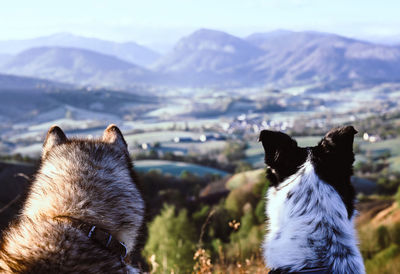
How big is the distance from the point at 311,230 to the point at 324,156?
1.56ft

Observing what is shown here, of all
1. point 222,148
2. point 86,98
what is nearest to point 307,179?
point 222,148

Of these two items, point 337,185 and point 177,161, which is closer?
point 337,185

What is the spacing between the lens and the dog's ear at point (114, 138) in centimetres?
217

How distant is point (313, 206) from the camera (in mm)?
2152

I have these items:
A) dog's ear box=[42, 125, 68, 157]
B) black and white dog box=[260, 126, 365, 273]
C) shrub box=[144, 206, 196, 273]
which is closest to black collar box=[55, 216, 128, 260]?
dog's ear box=[42, 125, 68, 157]

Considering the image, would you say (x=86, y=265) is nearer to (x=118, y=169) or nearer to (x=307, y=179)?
(x=118, y=169)

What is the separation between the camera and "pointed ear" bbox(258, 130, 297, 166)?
7.04 feet

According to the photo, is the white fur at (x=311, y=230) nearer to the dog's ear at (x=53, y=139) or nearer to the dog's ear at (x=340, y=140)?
the dog's ear at (x=340, y=140)

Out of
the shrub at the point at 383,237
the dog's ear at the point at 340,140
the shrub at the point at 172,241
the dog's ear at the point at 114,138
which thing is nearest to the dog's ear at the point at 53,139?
the dog's ear at the point at 114,138

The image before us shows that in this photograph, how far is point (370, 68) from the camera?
198 metres

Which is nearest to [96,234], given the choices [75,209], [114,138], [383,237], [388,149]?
[75,209]

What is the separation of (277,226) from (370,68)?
223045 mm

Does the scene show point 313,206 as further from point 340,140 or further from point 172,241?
point 172,241

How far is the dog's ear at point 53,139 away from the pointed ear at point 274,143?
1.26 meters
